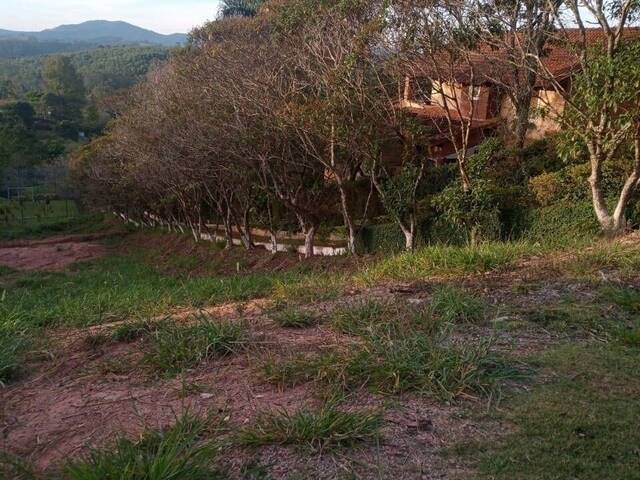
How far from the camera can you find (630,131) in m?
10.0

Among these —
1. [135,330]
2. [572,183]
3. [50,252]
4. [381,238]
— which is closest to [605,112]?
[572,183]

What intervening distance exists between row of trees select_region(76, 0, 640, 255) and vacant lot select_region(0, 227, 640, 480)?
16.2ft

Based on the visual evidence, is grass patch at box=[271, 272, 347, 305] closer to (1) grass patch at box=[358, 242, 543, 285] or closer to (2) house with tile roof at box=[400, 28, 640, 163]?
(1) grass patch at box=[358, 242, 543, 285]

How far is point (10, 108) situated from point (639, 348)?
69863 mm

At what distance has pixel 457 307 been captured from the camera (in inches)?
198

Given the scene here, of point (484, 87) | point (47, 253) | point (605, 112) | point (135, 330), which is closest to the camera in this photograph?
point (135, 330)

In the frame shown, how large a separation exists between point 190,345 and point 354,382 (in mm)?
1405

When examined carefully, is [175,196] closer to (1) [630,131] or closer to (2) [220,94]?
(2) [220,94]

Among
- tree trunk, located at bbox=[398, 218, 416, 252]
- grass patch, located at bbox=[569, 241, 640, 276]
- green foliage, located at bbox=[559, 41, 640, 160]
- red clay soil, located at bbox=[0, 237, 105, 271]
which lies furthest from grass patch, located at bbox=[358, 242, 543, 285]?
red clay soil, located at bbox=[0, 237, 105, 271]

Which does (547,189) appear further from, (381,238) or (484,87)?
(484,87)

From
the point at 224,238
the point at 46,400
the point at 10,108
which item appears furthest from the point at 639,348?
the point at 10,108

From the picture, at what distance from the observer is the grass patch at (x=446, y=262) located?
6.73 m

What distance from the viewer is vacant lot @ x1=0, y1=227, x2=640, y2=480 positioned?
2.92 meters

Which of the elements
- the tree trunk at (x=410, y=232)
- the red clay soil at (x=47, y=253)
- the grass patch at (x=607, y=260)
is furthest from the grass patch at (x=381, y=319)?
the red clay soil at (x=47, y=253)
